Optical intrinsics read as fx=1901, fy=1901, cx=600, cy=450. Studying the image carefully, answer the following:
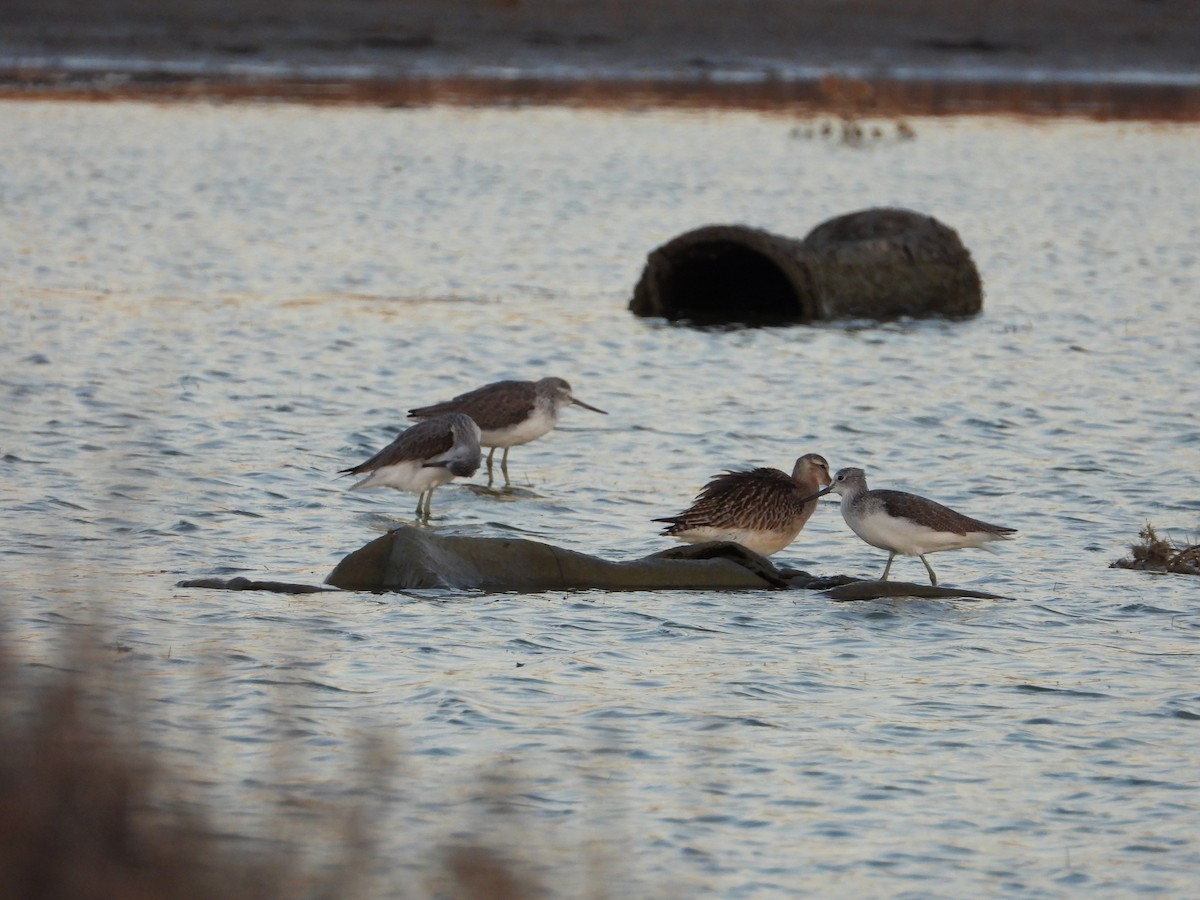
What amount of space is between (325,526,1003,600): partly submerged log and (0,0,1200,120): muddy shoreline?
1464 inches

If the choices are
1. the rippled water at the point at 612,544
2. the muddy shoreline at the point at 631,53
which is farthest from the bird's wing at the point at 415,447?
the muddy shoreline at the point at 631,53

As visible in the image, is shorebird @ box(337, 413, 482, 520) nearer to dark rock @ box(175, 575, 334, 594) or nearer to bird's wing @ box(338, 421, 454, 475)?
bird's wing @ box(338, 421, 454, 475)

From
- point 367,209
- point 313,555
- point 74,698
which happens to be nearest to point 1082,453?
point 313,555

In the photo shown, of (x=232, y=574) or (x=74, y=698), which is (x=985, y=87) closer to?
(x=232, y=574)

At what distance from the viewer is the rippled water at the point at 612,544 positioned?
23.4 feet

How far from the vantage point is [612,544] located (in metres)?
11.6

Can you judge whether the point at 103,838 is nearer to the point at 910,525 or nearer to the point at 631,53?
the point at 910,525

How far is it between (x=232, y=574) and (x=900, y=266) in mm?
12587

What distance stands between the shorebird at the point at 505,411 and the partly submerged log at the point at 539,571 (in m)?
2.75

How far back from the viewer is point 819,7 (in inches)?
2174

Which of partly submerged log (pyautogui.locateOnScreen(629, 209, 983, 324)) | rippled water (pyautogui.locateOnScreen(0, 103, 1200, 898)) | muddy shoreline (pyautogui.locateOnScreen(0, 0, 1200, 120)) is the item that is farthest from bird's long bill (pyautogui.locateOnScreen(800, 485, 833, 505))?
muddy shoreline (pyautogui.locateOnScreen(0, 0, 1200, 120))

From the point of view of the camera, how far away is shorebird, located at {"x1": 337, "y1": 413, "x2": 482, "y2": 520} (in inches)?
481

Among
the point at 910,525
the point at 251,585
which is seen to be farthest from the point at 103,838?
the point at 910,525

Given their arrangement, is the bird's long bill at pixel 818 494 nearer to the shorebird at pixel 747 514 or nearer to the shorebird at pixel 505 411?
the shorebird at pixel 747 514
